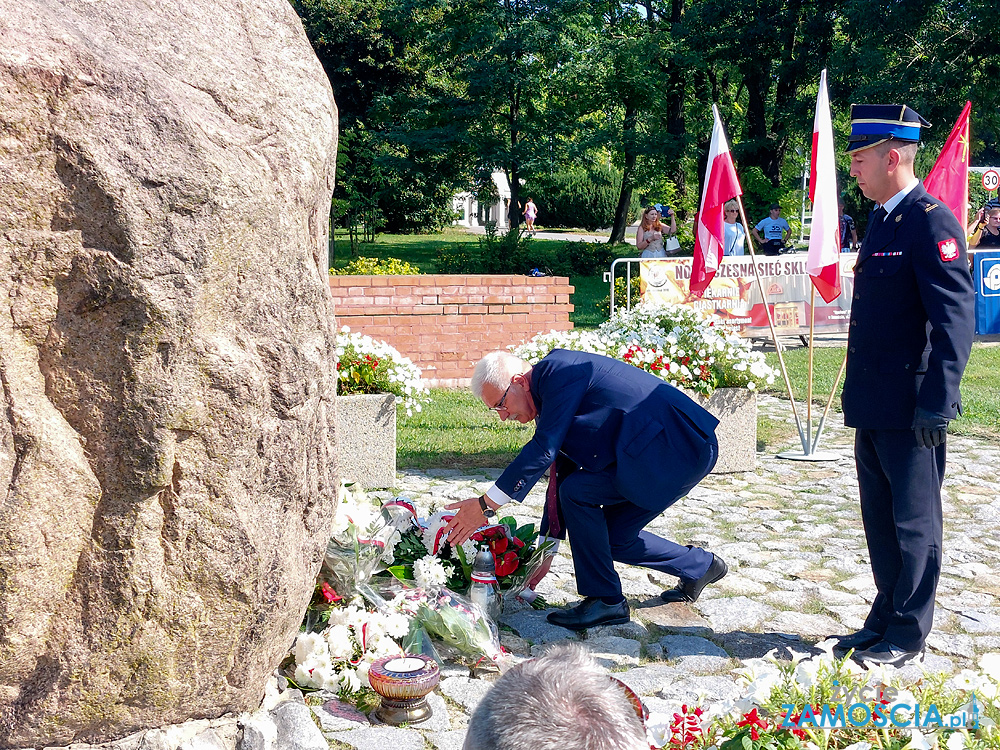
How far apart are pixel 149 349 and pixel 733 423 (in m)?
5.60

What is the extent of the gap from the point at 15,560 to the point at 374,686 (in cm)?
144

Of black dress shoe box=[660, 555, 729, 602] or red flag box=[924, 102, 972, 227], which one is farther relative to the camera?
red flag box=[924, 102, 972, 227]

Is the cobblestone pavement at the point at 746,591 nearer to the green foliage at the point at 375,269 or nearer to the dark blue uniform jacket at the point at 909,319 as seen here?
the dark blue uniform jacket at the point at 909,319

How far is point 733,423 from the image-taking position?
24.8ft

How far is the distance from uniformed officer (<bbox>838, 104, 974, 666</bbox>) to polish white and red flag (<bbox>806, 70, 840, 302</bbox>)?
318 centimetres

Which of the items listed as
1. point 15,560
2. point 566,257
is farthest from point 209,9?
point 566,257

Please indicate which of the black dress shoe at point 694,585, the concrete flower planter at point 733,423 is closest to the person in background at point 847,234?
the concrete flower planter at point 733,423

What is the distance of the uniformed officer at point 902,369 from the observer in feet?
12.7

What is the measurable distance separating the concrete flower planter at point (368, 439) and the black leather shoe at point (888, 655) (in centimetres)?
370

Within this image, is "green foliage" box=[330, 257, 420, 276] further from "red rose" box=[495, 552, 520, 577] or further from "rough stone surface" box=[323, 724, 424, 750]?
"rough stone surface" box=[323, 724, 424, 750]

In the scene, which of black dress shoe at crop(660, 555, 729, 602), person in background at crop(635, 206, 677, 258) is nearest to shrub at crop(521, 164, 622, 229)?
person in background at crop(635, 206, 677, 258)

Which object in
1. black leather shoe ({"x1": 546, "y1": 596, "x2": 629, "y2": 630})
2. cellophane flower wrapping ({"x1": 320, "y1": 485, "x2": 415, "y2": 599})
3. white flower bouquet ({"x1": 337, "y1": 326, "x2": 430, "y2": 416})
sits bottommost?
black leather shoe ({"x1": 546, "y1": 596, "x2": 629, "y2": 630})

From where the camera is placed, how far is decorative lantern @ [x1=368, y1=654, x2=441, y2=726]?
3.55 metres

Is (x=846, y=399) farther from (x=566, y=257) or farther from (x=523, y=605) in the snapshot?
(x=566, y=257)
